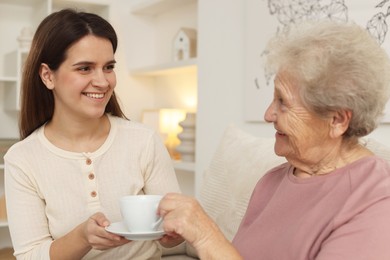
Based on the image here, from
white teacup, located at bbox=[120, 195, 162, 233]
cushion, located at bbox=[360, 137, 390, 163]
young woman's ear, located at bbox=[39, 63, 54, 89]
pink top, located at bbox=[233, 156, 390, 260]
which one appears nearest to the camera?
pink top, located at bbox=[233, 156, 390, 260]

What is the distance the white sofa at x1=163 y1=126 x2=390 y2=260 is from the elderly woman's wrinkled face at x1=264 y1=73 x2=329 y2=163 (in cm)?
52

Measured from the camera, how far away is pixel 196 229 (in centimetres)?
108

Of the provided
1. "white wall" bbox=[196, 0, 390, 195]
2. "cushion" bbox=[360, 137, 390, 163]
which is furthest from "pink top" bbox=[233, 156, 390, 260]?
"white wall" bbox=[196, 0, 390, 195]

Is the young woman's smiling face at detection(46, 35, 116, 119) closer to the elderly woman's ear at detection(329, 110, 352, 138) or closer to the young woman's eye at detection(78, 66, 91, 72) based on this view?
the young woman's eye at detection(78, 66, 91, 72)

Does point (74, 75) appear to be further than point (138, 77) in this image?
No

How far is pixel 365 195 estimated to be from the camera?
107 cm

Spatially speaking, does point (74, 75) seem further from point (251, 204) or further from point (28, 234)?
point (251, 204)

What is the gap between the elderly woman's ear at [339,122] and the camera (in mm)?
1134

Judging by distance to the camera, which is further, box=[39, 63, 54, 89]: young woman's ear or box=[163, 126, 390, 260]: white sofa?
box=[163, 126, 390, 260]: white sofa

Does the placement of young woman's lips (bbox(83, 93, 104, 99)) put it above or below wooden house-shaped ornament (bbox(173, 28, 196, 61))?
below

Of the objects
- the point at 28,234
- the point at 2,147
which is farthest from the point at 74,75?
the point at 2,147

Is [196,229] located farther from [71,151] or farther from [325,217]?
[71,151]

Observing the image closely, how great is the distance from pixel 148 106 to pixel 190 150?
0.94 metres

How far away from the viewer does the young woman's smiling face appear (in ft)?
5.01
